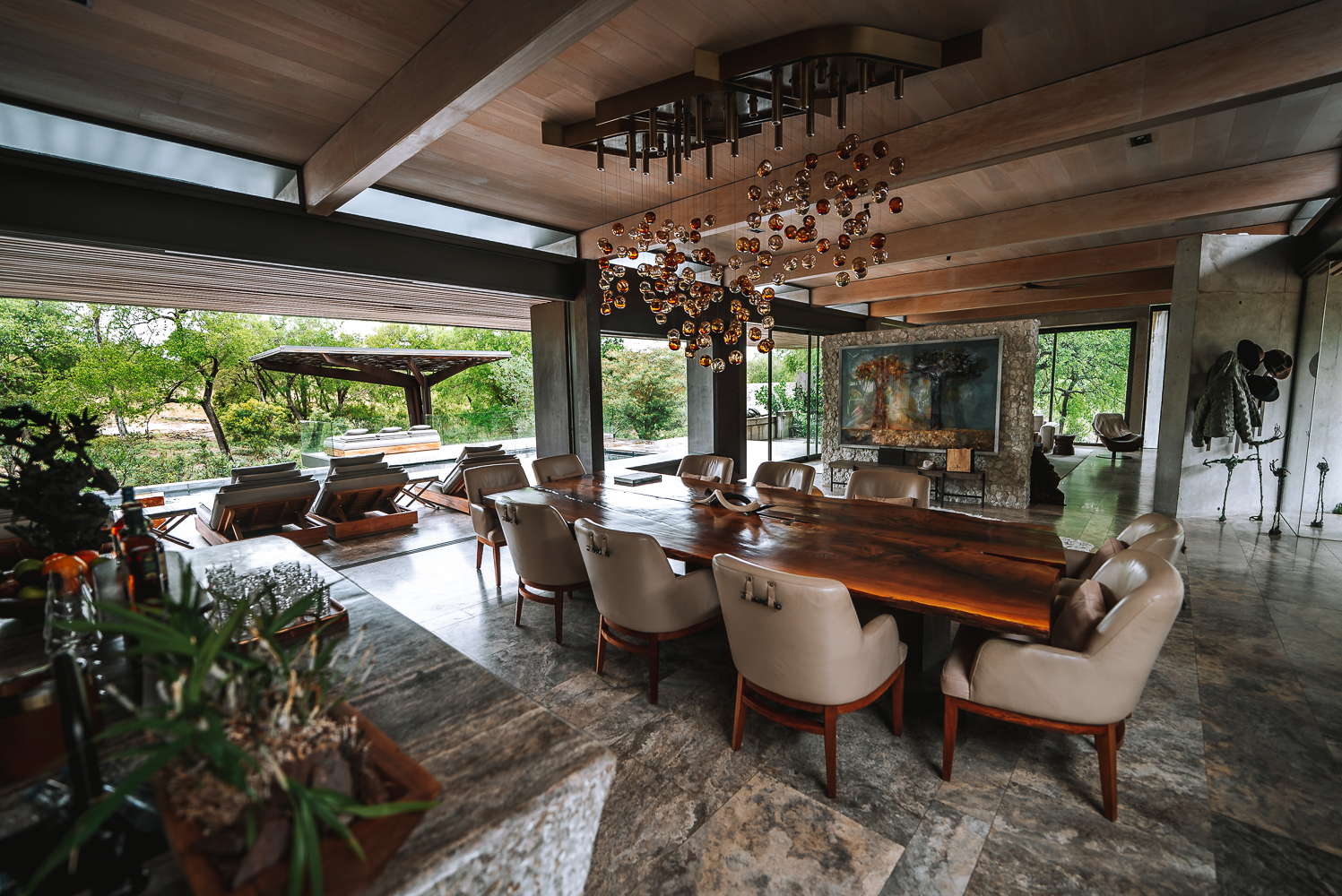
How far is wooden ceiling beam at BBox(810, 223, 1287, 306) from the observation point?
6.34m

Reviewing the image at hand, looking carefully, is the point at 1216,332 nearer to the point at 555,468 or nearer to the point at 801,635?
the point at 801,635

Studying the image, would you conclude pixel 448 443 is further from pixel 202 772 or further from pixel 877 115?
pixel 202 772

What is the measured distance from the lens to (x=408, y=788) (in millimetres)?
837

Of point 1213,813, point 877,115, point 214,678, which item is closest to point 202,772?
point 214,678

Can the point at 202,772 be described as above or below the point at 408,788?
above

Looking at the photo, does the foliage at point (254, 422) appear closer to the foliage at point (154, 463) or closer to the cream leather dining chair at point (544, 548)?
the foliage at point (154, 463)

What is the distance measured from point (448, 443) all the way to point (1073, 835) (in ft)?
28.6

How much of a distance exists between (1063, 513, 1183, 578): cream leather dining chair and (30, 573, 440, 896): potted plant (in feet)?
9.08

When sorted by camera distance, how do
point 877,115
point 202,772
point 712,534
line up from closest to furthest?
point 202,772, point 712,534, point 877,115

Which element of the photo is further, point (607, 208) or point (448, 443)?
point (448, 443)

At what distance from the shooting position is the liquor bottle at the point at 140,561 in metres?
1.39

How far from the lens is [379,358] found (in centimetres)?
827

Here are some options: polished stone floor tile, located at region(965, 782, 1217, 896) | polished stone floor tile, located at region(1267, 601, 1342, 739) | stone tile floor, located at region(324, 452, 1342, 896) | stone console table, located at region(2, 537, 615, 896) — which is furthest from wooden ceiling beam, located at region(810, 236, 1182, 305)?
stone console table, located at region(2, 537, 615, 896)

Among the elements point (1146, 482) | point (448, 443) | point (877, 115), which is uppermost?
point (877, 115)
